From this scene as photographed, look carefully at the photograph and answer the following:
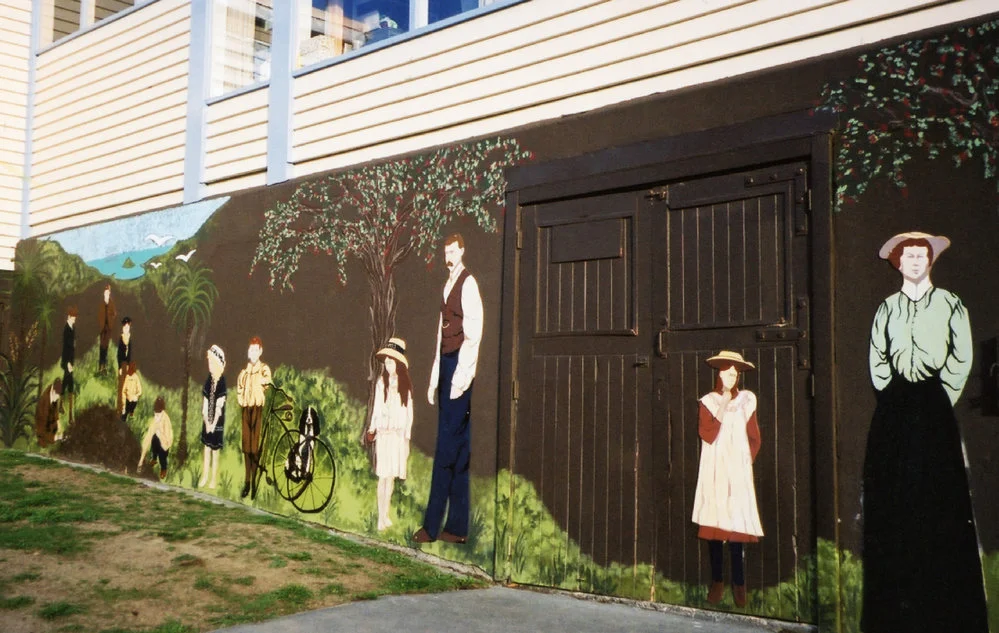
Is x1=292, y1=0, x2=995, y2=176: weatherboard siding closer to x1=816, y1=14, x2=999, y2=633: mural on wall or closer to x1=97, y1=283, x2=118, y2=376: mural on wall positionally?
x1=816, y1=14, x2=999, y2=633: mural on wall

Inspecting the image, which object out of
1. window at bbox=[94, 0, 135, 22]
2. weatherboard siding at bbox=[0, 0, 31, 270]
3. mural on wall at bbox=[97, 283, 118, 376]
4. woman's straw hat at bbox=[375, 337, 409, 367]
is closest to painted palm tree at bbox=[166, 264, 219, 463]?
mural on wall at bbox=[97, 283, 118, 376]

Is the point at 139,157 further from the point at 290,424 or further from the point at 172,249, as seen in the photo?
the point at 290,424

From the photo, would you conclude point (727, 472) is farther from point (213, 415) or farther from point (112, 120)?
point (112, 120)

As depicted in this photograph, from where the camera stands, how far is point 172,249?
10.0 m

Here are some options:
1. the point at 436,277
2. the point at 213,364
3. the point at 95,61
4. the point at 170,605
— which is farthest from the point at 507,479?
the point at 95,61

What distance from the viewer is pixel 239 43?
986 centimetres

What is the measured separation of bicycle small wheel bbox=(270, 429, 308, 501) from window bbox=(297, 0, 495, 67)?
3.46m

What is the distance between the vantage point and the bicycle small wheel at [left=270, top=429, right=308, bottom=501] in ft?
27.4

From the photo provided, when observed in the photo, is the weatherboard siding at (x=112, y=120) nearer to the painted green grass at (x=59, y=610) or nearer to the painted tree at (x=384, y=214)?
the painted tree at (x=384, y=214)

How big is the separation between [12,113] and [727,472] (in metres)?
10.4

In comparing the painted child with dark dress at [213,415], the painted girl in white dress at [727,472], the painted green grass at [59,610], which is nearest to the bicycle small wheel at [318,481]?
the painted child with dark dress at [213,415]

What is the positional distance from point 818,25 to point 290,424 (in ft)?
17.7

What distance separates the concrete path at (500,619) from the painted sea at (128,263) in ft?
18.7

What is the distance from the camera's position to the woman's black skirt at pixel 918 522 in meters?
4.73
